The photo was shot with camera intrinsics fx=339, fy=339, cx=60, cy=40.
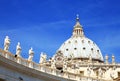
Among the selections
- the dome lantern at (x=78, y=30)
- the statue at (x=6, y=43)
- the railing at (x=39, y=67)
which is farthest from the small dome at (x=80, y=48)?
the statue at (x=6, y=43)

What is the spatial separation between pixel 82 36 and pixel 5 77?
471ft

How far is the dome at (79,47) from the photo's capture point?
16862cm

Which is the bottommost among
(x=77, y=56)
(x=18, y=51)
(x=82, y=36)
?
(x=18, y=51)

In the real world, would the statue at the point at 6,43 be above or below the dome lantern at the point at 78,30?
below

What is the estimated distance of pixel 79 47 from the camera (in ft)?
576

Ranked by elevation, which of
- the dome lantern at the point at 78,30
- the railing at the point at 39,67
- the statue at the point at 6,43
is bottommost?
the railing at the point at 39,67

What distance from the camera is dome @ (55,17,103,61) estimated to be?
553 feet

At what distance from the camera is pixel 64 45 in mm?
181000

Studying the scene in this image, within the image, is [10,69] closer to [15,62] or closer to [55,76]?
[15,62]

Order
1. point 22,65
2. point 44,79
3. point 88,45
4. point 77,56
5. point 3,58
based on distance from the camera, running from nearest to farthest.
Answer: point 3,58
point 22,65
point 44,79
point 77,56
point 88,45

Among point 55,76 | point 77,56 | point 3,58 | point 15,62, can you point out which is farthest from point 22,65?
point 77,56

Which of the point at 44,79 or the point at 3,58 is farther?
the point at 44,79

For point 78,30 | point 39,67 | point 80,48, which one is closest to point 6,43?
point 39,67

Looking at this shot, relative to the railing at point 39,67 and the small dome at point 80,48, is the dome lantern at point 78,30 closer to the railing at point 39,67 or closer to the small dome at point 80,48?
the small dome at point 80,48
